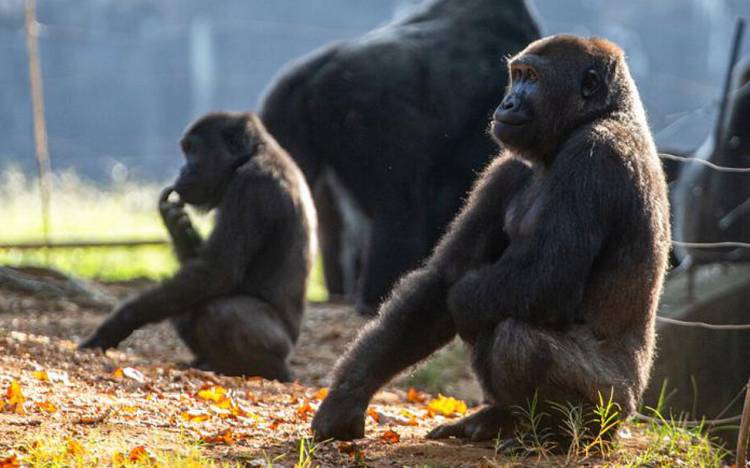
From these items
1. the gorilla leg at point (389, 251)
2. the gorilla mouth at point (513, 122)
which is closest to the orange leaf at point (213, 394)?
the gorilla mouth at point (513, 122)

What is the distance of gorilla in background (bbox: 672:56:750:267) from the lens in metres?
6.54

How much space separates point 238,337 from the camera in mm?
5574

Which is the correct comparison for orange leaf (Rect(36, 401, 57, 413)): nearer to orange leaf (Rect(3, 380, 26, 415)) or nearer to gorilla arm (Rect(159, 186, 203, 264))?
orange leaf (Rect(3, 380, 26, 415))

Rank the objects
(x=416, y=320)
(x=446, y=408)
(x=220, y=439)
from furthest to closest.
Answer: (x=446, y=408) → (x=416, y=320) → (x=220, y=439)

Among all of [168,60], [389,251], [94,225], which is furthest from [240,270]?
[168,60]

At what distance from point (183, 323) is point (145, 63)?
2130 centimetres

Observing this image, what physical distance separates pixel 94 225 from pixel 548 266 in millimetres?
12720

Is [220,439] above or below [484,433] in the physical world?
above

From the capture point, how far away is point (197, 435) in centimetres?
377

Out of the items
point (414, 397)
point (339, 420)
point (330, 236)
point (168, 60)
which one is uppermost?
point (168, 60)

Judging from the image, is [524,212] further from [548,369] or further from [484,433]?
[484,433]

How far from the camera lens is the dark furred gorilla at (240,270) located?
18.4 feet

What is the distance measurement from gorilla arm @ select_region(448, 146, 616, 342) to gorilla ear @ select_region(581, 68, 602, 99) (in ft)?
1.08

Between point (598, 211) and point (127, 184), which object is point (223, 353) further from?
point (127, 184)
